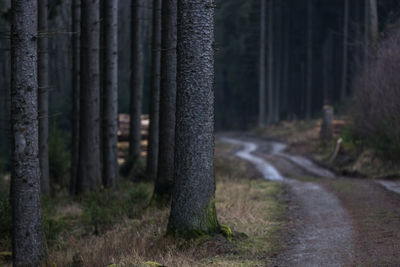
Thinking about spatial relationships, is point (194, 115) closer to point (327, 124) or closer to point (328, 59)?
point (327, 124)

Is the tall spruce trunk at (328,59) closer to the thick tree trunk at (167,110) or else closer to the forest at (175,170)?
the forest at (175,170)

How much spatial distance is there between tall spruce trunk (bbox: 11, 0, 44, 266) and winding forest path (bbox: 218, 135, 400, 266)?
3.91 meters

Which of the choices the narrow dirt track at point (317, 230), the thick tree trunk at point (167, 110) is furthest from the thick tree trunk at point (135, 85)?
the thick tree trunk at point (167, 110)

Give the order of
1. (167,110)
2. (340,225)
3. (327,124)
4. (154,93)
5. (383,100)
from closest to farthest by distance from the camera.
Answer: (340,225)
(167,110)
(154,93)
(383,100)
(327,124)

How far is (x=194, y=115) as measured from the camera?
721 centimetres

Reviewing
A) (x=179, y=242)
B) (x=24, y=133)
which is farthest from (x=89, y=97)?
(x=179, y=242)

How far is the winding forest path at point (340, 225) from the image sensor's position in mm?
6719

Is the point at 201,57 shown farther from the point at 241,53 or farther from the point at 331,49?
the point at 331,49

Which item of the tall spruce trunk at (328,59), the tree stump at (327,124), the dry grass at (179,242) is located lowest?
the dry grass at (179,242)

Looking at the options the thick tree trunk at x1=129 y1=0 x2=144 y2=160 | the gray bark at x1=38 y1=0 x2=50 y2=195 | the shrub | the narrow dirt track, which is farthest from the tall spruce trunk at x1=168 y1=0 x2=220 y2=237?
the thick tree trunk at x1=129 y1=0 x2=144 y2=160

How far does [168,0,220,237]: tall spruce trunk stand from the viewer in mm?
7176

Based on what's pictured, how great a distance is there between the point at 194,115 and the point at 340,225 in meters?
3.79

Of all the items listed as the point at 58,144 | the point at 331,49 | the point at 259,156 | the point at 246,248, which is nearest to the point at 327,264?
the point at 246,248

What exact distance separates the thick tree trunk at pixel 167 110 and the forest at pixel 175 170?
3 cm
